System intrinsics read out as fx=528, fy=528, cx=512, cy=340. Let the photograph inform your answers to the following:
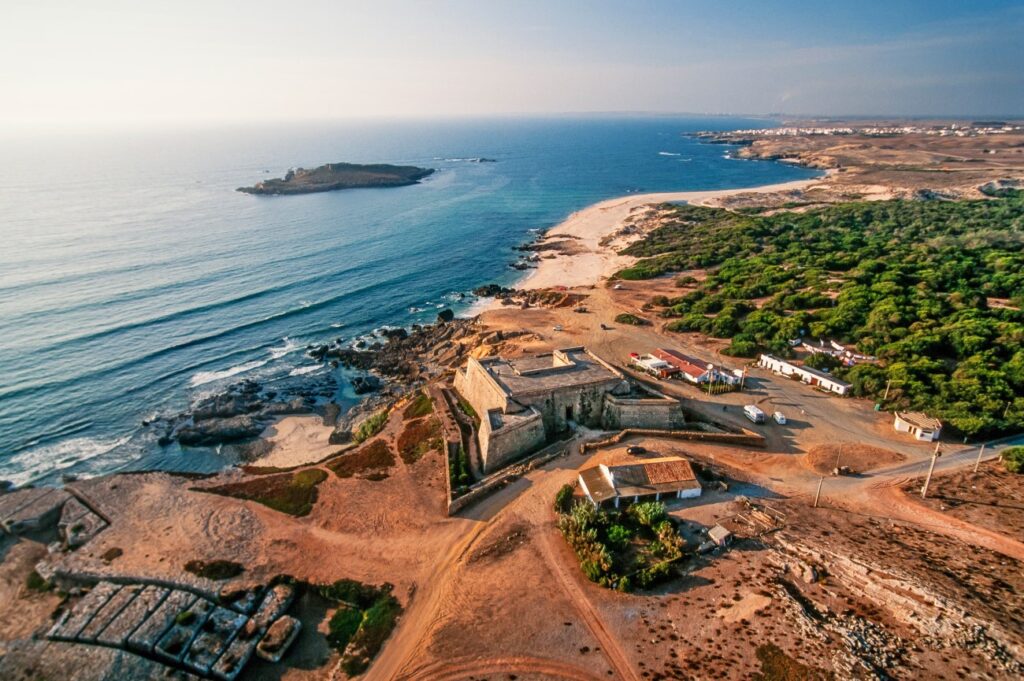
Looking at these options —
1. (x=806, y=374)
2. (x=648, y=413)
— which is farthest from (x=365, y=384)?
(x=806, y=374)

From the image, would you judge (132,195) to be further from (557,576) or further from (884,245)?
(884,245)

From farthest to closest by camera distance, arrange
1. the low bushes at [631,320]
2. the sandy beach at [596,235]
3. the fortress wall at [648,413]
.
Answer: the sandy beach at [596,235]
the low bushes at [631,320]
the fortress wall at [648,413]

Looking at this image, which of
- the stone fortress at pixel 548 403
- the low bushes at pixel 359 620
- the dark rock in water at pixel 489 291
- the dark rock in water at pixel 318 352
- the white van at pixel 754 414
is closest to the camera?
the low bushes at pixel 359 620

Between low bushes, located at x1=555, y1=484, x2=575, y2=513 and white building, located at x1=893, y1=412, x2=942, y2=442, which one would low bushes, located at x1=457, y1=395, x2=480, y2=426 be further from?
white building, located at x1=893, y1=412, x2=942, y2=442

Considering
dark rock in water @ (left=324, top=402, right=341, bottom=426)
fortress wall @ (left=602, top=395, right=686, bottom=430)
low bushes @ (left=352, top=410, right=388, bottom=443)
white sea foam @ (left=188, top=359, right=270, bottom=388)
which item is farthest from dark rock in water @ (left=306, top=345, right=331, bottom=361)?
fortress wall @ (left=602, top=395, right=686, bottom=430)

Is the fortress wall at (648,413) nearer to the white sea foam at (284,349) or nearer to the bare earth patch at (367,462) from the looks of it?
the bare earth patch at (367,462)

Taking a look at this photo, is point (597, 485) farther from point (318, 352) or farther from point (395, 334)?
point (318, 352)

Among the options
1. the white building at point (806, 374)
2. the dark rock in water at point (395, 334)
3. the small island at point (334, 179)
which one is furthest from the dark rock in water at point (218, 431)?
the small island at point (334, 179)
